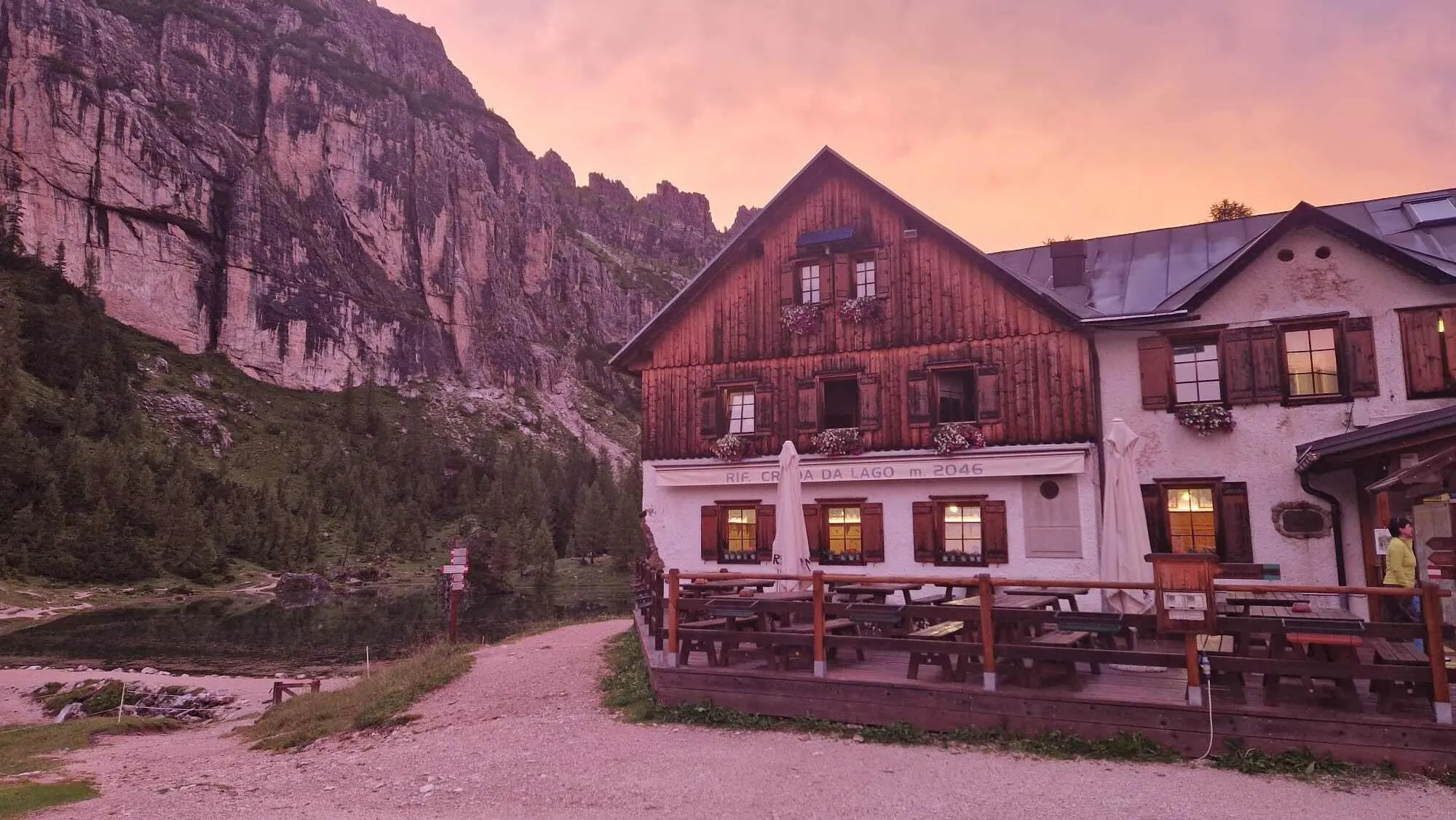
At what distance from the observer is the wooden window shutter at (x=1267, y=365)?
16.7 m

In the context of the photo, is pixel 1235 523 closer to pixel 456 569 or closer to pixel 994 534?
pixel 994 534

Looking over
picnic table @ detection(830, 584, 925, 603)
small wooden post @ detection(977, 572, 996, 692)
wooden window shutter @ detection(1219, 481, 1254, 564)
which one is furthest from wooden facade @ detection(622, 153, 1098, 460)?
small wooden post @ detection(977, 572, 996, 692)

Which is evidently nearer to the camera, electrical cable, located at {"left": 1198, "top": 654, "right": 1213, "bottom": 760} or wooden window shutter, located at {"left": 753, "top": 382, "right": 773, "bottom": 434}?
electrical cable, located at {"left": 1198, "top": 654, "right": 1213, "bottom": 760}

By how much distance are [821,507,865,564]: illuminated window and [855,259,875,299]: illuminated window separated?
5021 mm

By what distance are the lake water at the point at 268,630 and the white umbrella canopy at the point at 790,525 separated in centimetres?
2016

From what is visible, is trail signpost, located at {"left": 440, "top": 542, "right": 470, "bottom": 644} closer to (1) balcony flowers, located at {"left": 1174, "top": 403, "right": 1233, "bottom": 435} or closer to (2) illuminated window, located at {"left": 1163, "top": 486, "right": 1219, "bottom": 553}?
(2) illuminated window, located at {"left": 1163, "top": 486, "right": 1219, "bottom": 553}

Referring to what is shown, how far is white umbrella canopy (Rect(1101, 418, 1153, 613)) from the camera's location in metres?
11.5

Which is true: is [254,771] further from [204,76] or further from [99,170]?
[204,76]

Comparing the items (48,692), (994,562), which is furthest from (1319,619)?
(48,692)

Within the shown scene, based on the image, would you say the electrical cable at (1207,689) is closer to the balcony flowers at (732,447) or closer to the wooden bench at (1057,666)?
the wooden bench at (1057,666)

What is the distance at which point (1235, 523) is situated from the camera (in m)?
16.6

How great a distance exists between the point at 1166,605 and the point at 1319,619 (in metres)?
1.30

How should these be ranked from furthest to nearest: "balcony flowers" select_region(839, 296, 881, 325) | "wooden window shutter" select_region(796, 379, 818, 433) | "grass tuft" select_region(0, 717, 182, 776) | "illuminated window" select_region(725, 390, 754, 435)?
"illuminated window" select_region(725, 390, 754, 435)
"wooden window shutter" select_region(796, 379, 818, 433)
"balcony flowers" select_region(839, 296, 881, 325)
"grass tuft" select_region(0, 717, 182, 776)

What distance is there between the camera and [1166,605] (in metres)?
8.63
